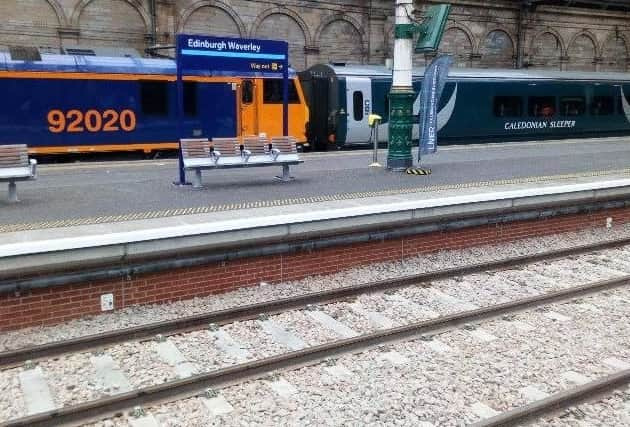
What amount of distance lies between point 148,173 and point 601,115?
2043cm

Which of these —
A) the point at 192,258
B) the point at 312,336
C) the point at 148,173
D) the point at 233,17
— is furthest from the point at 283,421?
the point at 233,17

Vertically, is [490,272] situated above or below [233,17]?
below

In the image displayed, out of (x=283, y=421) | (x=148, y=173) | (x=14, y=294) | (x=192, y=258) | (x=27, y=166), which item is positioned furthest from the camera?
(x=148, y=173)

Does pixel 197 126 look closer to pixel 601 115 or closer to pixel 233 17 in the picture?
pixel 233 17

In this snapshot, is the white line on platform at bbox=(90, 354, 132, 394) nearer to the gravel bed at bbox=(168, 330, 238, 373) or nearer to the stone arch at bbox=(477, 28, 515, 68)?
the gravel bed at bbox=(168, 330, 238, 373)

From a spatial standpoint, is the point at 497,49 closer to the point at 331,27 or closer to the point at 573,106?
the point at 331,27

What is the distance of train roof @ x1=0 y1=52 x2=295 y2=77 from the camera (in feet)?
55.1

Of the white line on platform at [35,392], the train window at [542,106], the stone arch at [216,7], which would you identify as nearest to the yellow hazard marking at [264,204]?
the white line on platform at [35,392]

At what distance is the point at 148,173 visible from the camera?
45.2 feet

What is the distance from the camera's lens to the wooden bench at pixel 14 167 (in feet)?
32.4

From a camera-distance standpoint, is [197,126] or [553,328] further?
[197,126]

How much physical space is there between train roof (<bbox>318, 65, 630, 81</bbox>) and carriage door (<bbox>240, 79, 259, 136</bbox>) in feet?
9.60

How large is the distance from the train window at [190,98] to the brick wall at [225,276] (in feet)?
36.6

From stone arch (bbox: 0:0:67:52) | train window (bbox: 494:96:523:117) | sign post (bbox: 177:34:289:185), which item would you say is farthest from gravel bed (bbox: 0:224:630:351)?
stone arch (bbox: 0:0:67:52)
